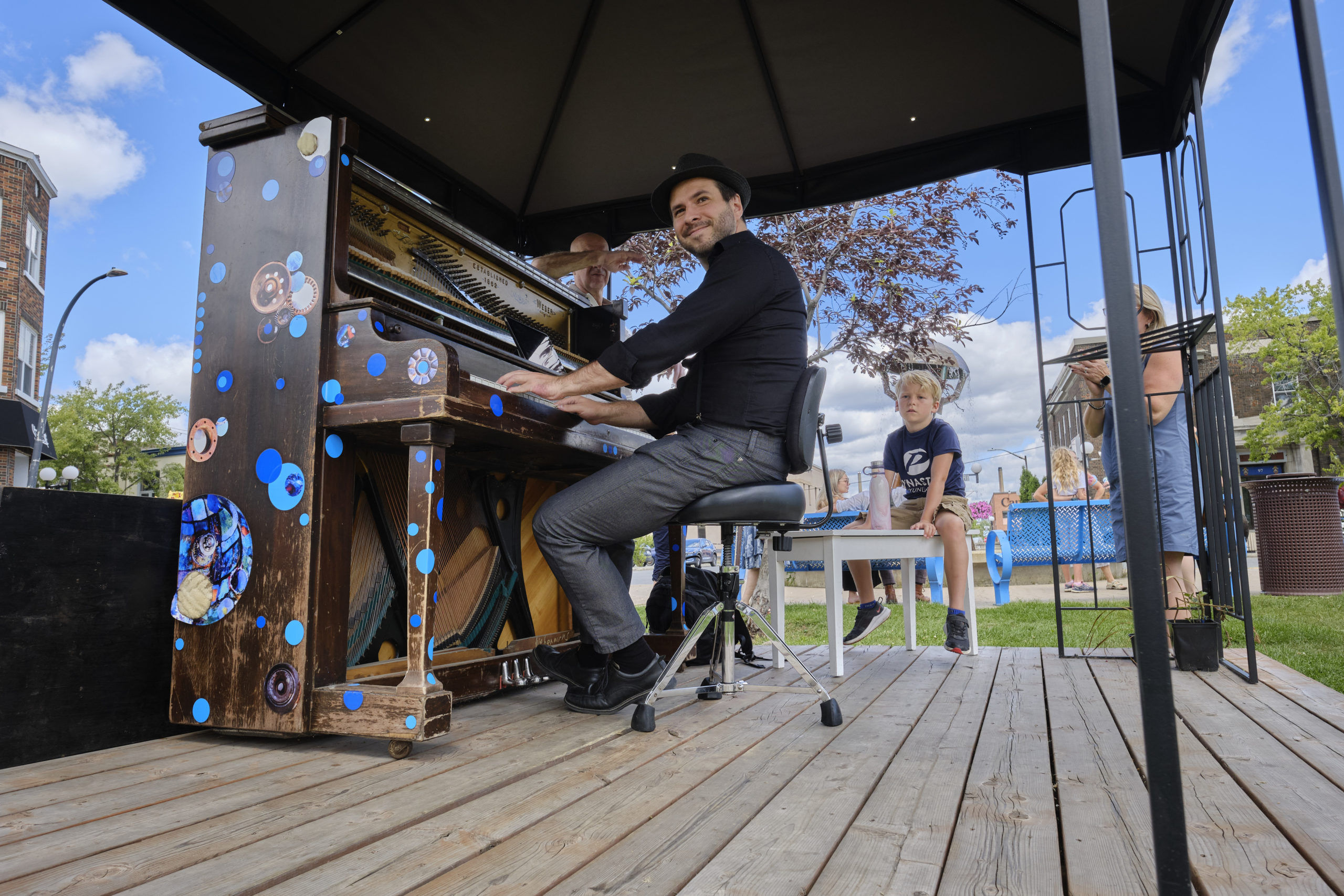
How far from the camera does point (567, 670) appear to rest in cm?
278

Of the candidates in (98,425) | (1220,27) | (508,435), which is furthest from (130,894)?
(98,425)

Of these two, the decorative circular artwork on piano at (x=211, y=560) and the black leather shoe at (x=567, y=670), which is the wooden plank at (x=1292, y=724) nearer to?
the black leather shoe at (x=567, y=670)

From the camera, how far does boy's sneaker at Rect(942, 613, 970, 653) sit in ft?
13.5

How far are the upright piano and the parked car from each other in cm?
380

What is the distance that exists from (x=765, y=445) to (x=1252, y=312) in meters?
23.8

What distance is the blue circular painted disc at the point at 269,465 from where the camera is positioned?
224cm

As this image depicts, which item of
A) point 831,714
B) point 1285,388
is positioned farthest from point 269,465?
point 1285,388

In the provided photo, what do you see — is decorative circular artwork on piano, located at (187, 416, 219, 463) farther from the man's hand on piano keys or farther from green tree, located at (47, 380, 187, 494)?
green tree, located at (47, 380, 187, 494)

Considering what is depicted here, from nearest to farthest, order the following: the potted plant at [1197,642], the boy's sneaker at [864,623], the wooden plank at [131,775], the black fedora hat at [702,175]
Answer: the wooden plank at [131,775], the black fedora hat at [702,175], the potted plant at [1197,642], the boy's sneaker at [864,623]

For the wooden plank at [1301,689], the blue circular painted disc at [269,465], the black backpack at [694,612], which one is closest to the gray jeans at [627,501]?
the blue circular painted disc at [269,465]

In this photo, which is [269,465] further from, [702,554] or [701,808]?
[702,554]

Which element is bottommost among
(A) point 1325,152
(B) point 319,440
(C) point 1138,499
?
(C) point 1138,499

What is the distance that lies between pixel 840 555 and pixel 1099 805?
80.2 inches

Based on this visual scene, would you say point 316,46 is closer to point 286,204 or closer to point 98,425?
point 286,204
